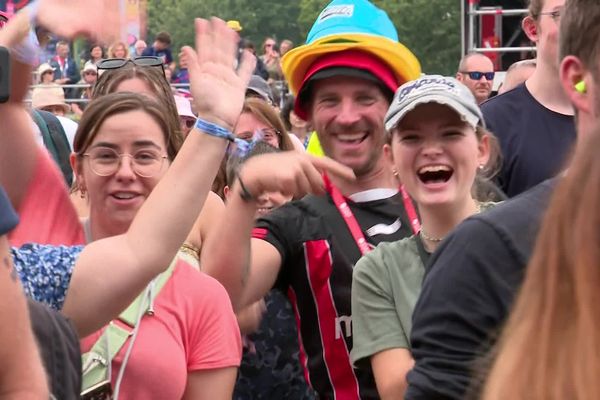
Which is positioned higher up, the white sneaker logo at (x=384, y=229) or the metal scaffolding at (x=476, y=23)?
the white sneaker logo at (x=384, y=229)

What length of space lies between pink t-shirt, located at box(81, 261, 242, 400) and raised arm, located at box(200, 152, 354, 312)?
93mm

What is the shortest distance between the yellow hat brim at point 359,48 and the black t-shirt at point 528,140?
516 mm

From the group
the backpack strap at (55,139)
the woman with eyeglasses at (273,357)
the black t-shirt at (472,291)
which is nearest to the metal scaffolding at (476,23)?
the backpack strap at (55,139)

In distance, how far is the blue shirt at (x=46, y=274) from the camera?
10.2 feet

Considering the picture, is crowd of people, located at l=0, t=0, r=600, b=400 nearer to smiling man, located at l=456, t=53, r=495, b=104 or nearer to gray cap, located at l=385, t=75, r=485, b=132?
gray cap, located at l=385, t=75, r=485, b=132

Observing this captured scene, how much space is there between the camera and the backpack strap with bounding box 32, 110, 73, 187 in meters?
5.62

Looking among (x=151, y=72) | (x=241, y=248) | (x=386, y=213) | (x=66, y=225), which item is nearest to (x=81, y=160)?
(x=66, y=225)

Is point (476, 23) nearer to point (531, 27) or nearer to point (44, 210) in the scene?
point (531, 27)

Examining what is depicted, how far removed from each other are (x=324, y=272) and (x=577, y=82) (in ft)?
5.51

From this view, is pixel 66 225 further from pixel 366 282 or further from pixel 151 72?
pixel 151 72

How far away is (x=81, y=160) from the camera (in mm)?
4027

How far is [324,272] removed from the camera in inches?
158

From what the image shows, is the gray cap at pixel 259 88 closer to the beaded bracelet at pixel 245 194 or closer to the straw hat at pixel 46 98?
the straw hat at pixel 46 98

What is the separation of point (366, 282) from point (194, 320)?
0.51 m
